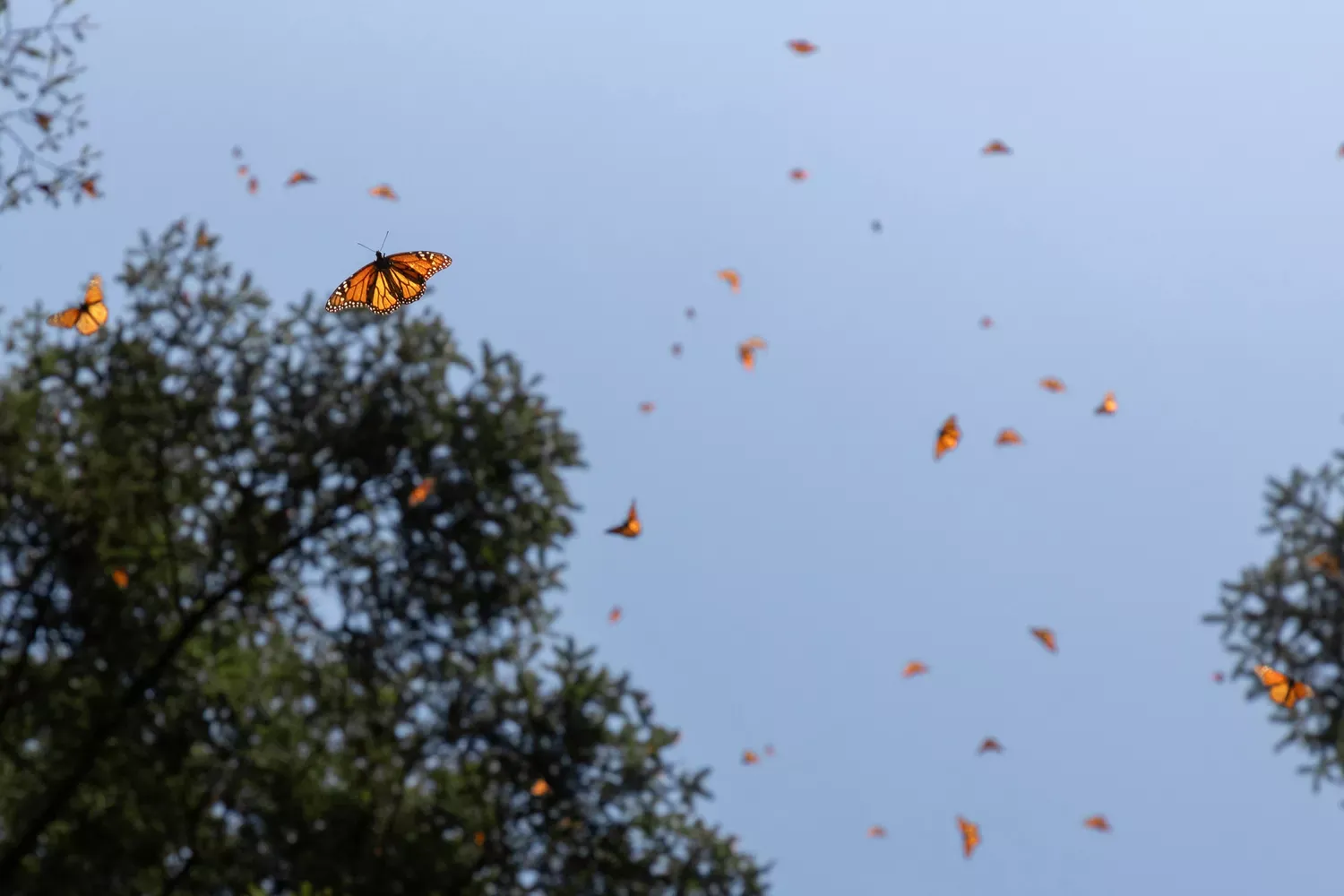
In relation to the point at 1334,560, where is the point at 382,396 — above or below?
above

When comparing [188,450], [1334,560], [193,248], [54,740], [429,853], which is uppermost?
[193,248]

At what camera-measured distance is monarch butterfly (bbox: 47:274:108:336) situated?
53.8 feet

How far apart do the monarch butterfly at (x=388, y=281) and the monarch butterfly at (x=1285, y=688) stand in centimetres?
1225

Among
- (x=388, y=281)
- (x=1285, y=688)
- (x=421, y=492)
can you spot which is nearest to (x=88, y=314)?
(x=421, y=492)

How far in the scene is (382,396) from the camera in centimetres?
1720

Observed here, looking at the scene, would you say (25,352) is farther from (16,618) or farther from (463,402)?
(463,402)

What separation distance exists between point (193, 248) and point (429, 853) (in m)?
10.1

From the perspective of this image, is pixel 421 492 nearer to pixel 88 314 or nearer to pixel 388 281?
pixel 88 314

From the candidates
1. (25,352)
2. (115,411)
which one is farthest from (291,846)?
(25,352)

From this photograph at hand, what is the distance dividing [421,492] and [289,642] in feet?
A: 10.5

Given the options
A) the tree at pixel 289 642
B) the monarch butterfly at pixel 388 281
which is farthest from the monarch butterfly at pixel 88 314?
the monarch butterfly at pixel 388 281

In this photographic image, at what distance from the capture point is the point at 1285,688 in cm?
1505

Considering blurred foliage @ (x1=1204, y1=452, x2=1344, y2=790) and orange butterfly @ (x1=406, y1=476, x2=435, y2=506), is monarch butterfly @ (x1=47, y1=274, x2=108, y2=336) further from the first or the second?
blurred foliage @ (x1=1204, y1=452, x2=1344, y2=790)

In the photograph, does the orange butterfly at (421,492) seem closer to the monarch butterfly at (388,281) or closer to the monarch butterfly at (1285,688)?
the monarch butterfly at (388,281)
